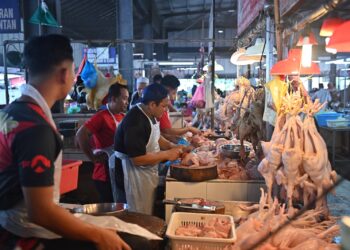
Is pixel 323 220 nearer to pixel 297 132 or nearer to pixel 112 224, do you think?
pixel 297 132

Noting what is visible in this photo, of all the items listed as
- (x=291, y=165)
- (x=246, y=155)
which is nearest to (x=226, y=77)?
(x=246, y=155)

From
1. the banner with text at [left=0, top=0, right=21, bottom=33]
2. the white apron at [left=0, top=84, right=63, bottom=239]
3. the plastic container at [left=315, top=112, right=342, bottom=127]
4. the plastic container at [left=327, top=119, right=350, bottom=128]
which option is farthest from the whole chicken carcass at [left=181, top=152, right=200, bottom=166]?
the plastic container at [left=315, top=112, right=342, bottom=127]

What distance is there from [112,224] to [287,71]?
2.21 meters

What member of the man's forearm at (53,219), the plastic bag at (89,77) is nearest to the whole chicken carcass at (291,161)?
the man's forearm at (53,219)

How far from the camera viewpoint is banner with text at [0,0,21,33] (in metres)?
6.75

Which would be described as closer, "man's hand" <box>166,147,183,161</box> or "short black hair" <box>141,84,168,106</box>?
"short black hair" <box>141,84,168,106</box>

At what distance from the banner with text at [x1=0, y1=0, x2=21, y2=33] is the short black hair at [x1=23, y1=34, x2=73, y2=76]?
564 cm

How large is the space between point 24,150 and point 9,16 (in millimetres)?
6165

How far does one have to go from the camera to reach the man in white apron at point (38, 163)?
1.52 m

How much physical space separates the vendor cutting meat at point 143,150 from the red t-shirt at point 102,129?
1.98ft

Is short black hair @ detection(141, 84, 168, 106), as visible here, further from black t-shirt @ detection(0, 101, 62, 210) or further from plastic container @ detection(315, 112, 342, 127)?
plastic container @ detection(315, 112, 342, 127)

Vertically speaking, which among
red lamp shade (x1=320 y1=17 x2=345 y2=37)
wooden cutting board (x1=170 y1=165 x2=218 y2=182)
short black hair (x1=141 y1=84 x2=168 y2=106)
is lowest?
wooden cutting board (x1=170 y1=165 x2=218 y2=182)

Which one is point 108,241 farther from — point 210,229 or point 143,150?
point 143,150

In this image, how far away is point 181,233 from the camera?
2.52 metres
